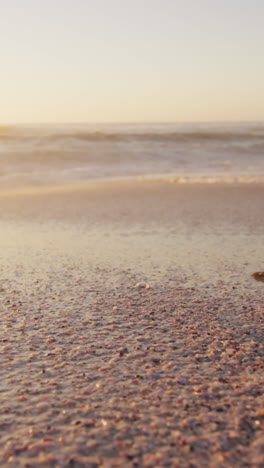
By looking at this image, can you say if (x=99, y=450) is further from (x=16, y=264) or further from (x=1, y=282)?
(x=16, y=264)

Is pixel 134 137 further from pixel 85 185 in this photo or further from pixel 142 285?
pixel 142 285

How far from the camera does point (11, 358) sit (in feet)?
7.58

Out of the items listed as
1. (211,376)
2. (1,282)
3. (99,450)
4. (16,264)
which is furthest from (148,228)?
(99,450)

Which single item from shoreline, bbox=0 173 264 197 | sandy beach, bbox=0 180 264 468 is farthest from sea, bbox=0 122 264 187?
sandy beach, bbox=0 180 264 468

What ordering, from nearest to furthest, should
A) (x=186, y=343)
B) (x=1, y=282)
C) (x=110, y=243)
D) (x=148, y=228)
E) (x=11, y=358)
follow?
(x=11, y=358) → (x=186, y=343) → (x=1, y=282) → (x=110, y=243) → (x=148, y=228)

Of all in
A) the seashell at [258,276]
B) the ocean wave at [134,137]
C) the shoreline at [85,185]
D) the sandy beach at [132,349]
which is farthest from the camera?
the ocean wave at [134,137]

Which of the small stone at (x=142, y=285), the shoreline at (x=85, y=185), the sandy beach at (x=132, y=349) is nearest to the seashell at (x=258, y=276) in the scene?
the sandy beach at (x=132, y=349)

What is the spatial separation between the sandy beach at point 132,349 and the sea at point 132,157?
7.03m

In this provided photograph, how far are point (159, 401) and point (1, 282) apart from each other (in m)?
1.92

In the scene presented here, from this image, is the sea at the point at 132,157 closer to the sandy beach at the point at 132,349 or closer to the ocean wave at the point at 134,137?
the ocean wave at the point at 134,137

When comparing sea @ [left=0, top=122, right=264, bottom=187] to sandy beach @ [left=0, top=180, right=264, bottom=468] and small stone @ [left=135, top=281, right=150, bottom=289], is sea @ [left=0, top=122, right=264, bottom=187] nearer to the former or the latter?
sandy beach @ [left=0, top=180, right=264, bottom=468]

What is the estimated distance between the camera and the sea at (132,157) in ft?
42.8

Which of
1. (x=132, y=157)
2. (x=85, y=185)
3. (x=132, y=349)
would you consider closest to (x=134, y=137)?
(x=132, y=157)

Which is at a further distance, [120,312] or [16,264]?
[16,264]
